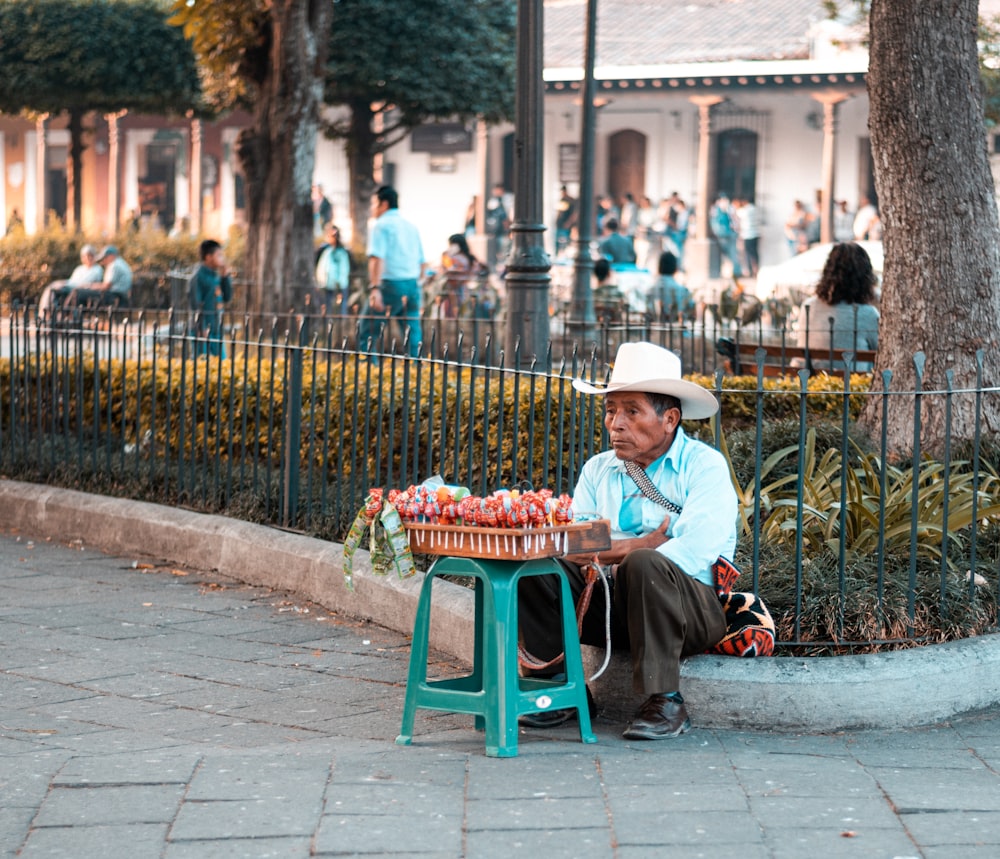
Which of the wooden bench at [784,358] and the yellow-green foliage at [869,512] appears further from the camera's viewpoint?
the wooden bench at [784,358]

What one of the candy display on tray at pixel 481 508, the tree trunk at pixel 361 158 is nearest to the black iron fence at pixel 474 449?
the candy display on tray at pixel 481 508

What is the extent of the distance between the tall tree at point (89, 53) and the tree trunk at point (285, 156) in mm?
11328

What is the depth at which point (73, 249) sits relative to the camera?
25625 millimetres

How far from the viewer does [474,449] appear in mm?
7336

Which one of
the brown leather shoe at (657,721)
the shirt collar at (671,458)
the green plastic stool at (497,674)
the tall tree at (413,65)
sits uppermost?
the tall tree at (413,65)

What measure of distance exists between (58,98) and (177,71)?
2.03m

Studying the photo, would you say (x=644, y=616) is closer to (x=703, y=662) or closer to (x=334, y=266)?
(x=703, y=662)

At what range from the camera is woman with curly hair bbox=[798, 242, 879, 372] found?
10.0m

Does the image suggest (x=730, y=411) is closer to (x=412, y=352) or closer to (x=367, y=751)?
(x=412, y=352)

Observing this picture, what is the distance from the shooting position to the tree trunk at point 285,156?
48.9ft

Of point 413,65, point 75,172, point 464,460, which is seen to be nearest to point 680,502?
point 464,460

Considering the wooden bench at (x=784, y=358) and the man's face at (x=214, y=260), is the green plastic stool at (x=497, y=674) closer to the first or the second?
the wooden bench at (x=784, y=358)

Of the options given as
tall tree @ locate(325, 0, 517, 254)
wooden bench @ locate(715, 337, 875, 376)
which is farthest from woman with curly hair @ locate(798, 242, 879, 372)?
tall tree @ locate(325, 0, 517, 254)

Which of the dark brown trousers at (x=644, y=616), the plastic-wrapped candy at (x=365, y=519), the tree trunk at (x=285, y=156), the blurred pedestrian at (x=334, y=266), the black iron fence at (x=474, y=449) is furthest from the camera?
the blurred pedestrian at (x=334, y=266)
